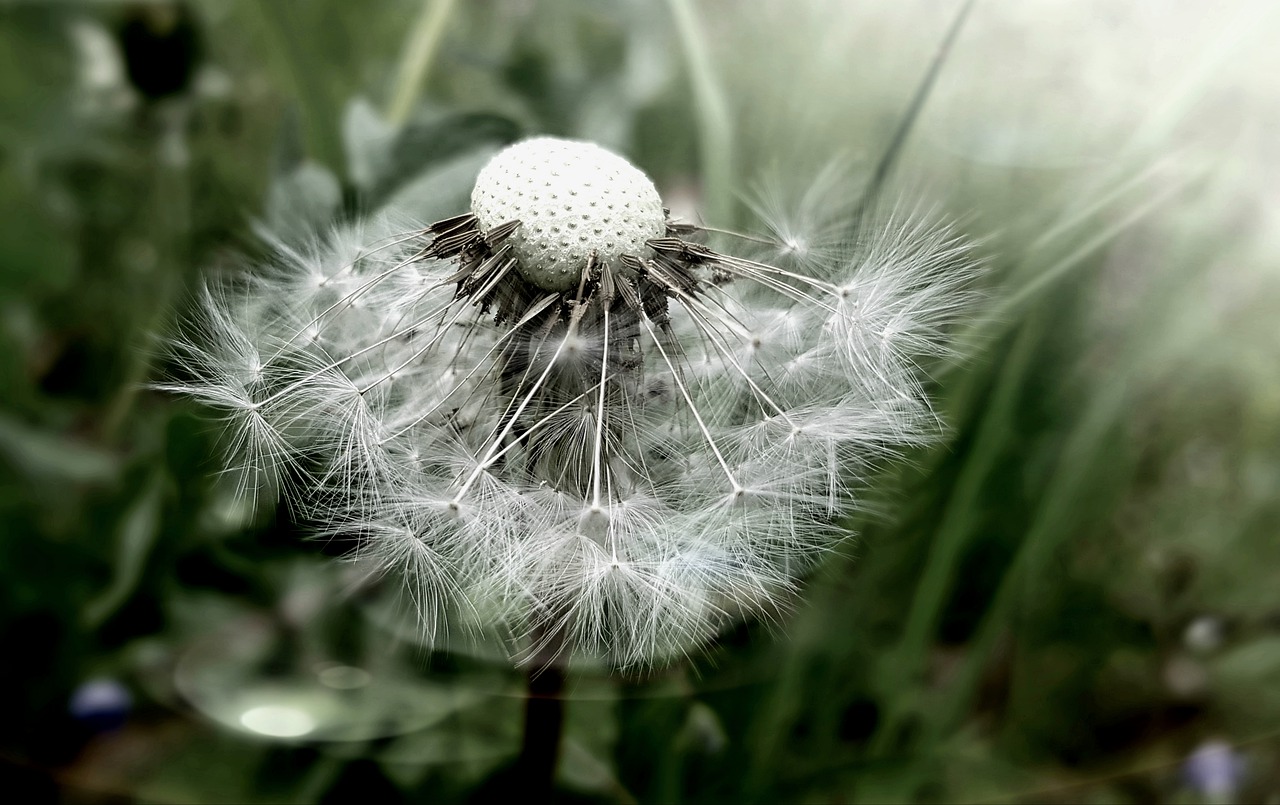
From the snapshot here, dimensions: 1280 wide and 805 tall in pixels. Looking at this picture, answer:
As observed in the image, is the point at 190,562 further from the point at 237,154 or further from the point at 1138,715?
the point at 1138,715

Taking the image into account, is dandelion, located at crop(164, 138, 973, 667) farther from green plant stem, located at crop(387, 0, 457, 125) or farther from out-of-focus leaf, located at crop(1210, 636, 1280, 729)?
out-of-focus leaf, located at crop(1210, 636, 1280, 729)

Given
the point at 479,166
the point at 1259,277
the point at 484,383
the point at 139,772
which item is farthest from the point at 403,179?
the point at 1259,277

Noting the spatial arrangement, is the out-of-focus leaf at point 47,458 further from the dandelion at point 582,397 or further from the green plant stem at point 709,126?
the green plant stem at point 709,126

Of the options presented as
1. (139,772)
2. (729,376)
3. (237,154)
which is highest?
(237,154)

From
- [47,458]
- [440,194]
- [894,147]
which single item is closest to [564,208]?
[440,194]

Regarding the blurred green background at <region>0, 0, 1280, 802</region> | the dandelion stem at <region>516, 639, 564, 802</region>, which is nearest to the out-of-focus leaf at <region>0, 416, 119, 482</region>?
the blurred green background at <region>0, 0, 1280, 802</region>

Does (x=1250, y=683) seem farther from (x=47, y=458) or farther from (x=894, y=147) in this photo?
(x=47, y=458)
